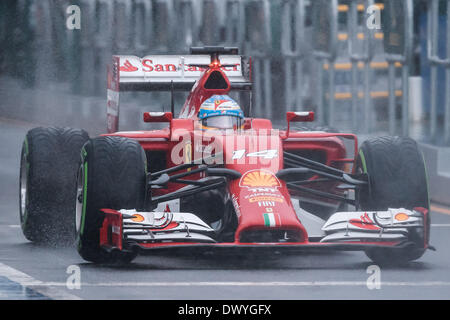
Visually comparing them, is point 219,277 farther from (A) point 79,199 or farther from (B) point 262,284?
(A) point 79,199

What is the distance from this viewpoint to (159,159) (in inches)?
433

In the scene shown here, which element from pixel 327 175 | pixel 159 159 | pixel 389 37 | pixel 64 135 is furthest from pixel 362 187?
pixel 389 37

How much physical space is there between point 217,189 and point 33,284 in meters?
2.13

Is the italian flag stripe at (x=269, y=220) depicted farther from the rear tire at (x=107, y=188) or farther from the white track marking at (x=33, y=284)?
the white track marking at (x=33, y=284)

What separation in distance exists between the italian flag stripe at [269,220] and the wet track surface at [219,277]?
351 millimetres

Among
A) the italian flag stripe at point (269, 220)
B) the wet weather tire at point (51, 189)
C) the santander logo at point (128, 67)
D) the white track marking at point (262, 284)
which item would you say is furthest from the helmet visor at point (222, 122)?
the white track marking at point (262, 284)

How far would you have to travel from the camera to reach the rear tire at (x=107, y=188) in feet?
30.5

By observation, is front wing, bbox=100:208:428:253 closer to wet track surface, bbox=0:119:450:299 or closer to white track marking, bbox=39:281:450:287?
wet track surface, bbox=0:119:450:299

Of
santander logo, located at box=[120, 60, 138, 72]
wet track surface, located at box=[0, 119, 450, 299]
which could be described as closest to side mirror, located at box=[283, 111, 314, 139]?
wet track surface, located at box=[0, 119, 450, 299]

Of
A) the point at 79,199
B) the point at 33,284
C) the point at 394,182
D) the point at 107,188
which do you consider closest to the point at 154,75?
the point at 79,199

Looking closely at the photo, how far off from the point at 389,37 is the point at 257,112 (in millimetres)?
5316

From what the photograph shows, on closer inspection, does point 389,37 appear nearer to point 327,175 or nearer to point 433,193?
point 433,193

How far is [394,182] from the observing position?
9.68 meters
